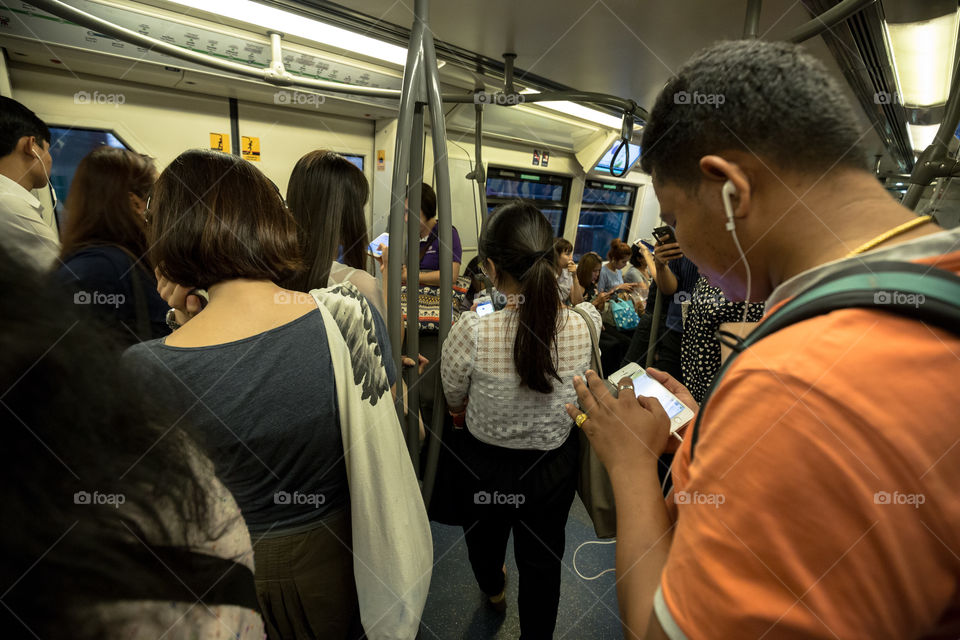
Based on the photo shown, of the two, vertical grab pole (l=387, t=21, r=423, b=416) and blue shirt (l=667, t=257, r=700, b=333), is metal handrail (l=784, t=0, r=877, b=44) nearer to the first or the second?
vertical grab pole (l=387, t=21, r=423, b=416)

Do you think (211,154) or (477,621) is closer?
(211,154)

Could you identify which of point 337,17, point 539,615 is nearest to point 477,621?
point 539,615

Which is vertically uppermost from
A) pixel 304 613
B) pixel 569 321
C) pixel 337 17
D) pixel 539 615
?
pixel 337 17

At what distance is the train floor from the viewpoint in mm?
1755

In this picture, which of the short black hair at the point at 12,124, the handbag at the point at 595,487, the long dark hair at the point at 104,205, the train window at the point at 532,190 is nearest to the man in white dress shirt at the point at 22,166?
the short black hair at the point at 12,124

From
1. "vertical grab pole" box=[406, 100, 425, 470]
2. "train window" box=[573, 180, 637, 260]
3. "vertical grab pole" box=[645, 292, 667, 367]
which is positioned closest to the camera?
"vertical grab pole" box=[406, 100, 425, 470]

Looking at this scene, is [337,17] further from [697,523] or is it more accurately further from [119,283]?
[697,523]

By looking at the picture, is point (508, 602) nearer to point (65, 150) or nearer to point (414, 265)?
point (414, 265)

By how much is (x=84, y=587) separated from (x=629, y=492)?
701 millimetres

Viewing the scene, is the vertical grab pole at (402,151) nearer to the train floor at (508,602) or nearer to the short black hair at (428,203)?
the train floor at (508,602)

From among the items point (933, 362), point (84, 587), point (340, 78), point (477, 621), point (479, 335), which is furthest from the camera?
point (340, 78)

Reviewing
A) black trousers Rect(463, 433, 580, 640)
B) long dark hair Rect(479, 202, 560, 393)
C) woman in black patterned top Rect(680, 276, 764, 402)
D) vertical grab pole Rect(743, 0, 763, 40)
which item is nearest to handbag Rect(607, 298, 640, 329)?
woman in black patterned top Rect(680, 276, 764, 402)

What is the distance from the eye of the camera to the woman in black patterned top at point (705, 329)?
156 cm

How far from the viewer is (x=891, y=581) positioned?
0.40 m
